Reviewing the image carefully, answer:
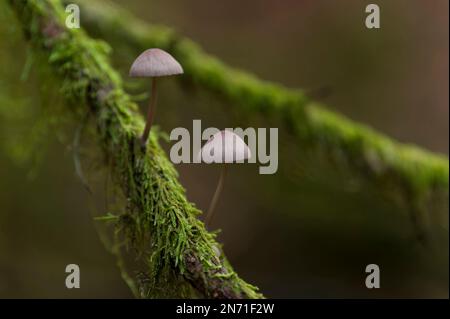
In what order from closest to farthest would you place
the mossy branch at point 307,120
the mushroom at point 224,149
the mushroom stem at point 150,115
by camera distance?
1. the mushroom at point 224,149
2. the mushroom stem at point 150,115
3. the mossy branch at point 307,120

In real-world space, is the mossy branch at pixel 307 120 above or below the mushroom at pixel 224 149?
above

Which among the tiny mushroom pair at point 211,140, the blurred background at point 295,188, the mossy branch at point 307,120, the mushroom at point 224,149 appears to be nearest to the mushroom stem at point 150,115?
the tiny mushroom pair at point 211,140

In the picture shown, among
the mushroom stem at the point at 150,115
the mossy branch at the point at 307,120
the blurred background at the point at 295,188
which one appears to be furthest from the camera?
the blurred background at the point at 295,188

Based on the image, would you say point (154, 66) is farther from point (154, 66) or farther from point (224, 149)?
point (224, 149)

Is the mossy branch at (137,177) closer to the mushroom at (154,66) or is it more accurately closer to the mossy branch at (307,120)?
the mushroom at (154,66)

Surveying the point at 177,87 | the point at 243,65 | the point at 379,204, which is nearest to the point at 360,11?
the point at 243,65
